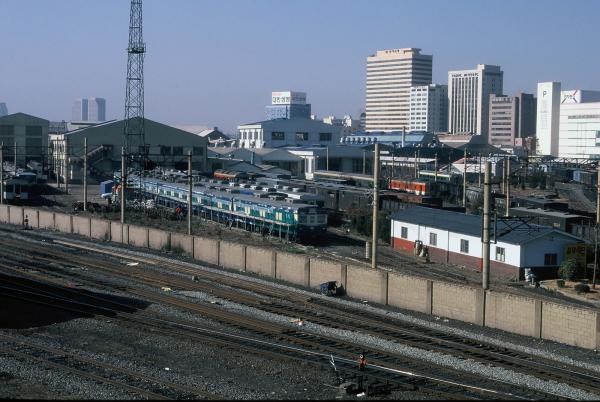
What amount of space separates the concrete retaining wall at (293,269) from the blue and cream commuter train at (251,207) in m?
8.36

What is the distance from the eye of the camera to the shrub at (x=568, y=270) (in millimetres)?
21016

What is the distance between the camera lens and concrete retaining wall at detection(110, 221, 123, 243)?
26781 mm

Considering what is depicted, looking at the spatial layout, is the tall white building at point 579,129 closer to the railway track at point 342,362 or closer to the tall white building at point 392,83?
the tall white building at point 392,83

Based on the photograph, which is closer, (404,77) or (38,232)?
(38,232)

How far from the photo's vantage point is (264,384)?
10078mm

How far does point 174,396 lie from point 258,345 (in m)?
2.92

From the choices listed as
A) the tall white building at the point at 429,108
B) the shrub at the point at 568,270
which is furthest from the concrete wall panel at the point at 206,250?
the tall white building at the point at 429,108

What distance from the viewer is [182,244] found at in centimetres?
2359

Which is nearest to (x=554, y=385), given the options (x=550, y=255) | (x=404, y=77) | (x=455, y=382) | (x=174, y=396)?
(x=455, y=382)

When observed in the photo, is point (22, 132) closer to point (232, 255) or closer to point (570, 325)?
point (232, 255)

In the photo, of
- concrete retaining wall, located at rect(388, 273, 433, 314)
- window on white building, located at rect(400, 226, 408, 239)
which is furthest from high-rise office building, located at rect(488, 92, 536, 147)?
concrete retaining wall, located at rect(388, 273, 433, 314)

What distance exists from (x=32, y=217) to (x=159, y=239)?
383 inches

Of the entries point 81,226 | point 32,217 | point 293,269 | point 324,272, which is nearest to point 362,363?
point 324,272

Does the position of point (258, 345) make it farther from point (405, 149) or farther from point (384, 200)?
point (405, 149)
